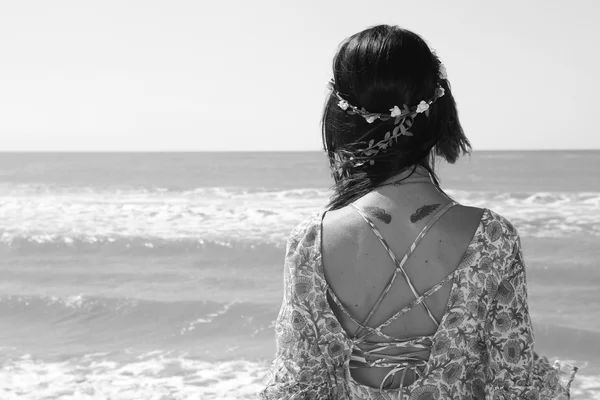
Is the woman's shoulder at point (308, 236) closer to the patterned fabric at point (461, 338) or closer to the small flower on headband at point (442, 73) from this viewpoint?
the patterned fabric at point (461, 338)

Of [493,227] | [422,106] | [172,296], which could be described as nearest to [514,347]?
[493,227]

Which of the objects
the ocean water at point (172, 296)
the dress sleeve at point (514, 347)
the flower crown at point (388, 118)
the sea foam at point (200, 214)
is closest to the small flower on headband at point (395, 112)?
the flower crown at point (388, 118)

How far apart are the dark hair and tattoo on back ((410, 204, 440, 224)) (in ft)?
0.28

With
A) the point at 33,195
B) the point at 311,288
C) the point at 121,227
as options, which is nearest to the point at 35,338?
the point at 311,288

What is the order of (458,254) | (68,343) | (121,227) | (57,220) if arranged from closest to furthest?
(458,254)
(68,343)
(121,227)
(57,220)

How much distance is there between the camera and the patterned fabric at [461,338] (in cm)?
143

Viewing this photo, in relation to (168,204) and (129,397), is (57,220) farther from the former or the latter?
(129,397)

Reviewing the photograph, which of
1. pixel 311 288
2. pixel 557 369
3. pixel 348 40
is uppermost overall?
pixel 348 40

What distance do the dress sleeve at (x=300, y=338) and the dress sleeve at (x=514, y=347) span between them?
0.37 m

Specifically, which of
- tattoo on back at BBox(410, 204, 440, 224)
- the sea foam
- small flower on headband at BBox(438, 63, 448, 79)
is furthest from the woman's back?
the sea foam

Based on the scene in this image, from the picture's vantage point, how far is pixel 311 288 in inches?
58.1

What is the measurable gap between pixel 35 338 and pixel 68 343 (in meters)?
0.38

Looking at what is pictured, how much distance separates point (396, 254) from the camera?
142cm

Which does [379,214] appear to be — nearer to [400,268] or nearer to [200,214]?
[400,268]
